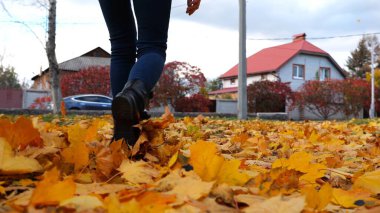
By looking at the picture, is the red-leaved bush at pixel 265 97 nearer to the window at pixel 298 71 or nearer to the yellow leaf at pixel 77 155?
the window at pixel 298 71

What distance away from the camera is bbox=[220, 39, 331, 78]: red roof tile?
3716 cm

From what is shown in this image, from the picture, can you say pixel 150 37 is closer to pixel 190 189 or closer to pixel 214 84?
pixel 190 189

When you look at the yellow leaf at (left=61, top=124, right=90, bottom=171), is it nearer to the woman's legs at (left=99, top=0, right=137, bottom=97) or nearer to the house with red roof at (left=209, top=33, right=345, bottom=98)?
the woman's legs at (left=99, top=0, right=137, bottom=97)

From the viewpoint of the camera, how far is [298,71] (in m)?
38.5

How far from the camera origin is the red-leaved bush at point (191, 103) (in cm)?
1994

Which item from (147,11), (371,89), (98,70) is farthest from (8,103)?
(147,11)

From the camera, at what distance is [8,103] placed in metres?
28.7

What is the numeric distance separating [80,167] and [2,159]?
271 mm

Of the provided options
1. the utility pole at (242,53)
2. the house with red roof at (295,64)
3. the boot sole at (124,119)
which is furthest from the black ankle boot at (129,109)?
the house with red roof at (295,64)

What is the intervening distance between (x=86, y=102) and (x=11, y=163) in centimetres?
2136

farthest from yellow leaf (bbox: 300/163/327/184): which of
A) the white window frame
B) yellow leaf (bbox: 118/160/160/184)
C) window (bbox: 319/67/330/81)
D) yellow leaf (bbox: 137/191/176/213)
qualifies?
window (bbox: 319/67/330/81)

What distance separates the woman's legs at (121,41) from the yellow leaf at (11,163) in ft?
3.37

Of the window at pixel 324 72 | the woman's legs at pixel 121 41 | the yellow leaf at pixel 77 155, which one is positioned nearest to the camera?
the yellow leaf at pixel 77 155

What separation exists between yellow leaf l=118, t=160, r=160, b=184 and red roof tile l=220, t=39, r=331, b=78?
3585cm
